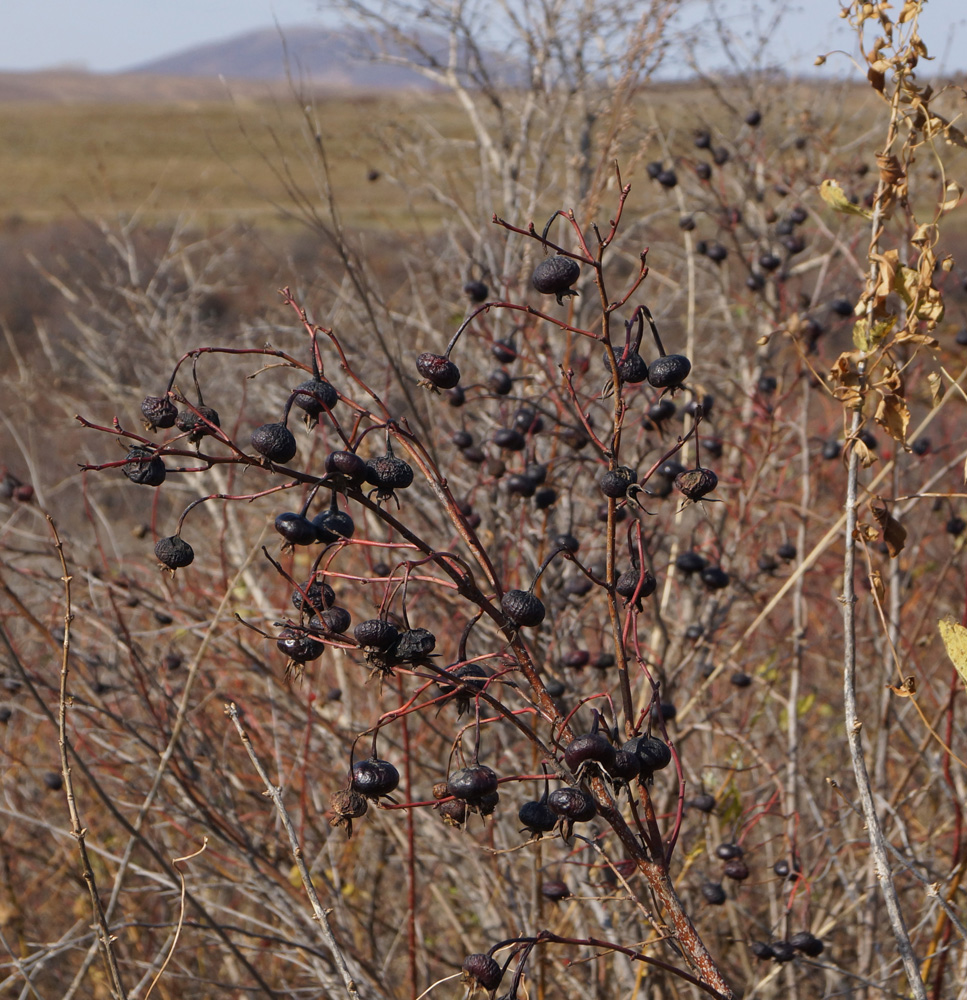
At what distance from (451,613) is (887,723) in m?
1.31

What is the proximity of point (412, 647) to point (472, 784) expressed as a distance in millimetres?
172

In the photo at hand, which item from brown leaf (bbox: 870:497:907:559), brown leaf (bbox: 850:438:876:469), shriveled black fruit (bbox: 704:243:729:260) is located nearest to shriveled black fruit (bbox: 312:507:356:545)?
brown leaf (bbox: 850:438:876:469)

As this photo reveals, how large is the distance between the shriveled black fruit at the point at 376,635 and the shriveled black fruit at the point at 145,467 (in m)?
0.30

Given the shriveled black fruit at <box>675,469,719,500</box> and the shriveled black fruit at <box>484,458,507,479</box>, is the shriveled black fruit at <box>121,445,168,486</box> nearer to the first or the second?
the shriveled black fruit at <box>675,469,719,500</box>

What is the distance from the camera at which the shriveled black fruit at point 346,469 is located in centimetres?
116

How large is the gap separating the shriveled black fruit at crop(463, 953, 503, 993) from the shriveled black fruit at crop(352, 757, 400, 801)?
223mm

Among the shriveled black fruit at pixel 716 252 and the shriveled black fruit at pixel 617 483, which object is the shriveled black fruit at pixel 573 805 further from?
the shriveled black fruit at pixel 716 252

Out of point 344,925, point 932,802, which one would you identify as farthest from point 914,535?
point 344,925

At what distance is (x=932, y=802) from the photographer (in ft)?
12.6

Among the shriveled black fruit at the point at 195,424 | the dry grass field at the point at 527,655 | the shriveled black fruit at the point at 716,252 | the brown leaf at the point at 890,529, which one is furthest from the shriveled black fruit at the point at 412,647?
the shriveled black fruit at the point at 716,252

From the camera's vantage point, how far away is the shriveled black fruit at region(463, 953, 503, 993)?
1.21 meters

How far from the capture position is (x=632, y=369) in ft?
4.25

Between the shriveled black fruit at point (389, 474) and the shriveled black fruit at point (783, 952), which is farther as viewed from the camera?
the shriveled black fruit at point (783, 952)

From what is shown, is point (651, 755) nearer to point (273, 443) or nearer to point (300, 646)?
point (300, 646)
